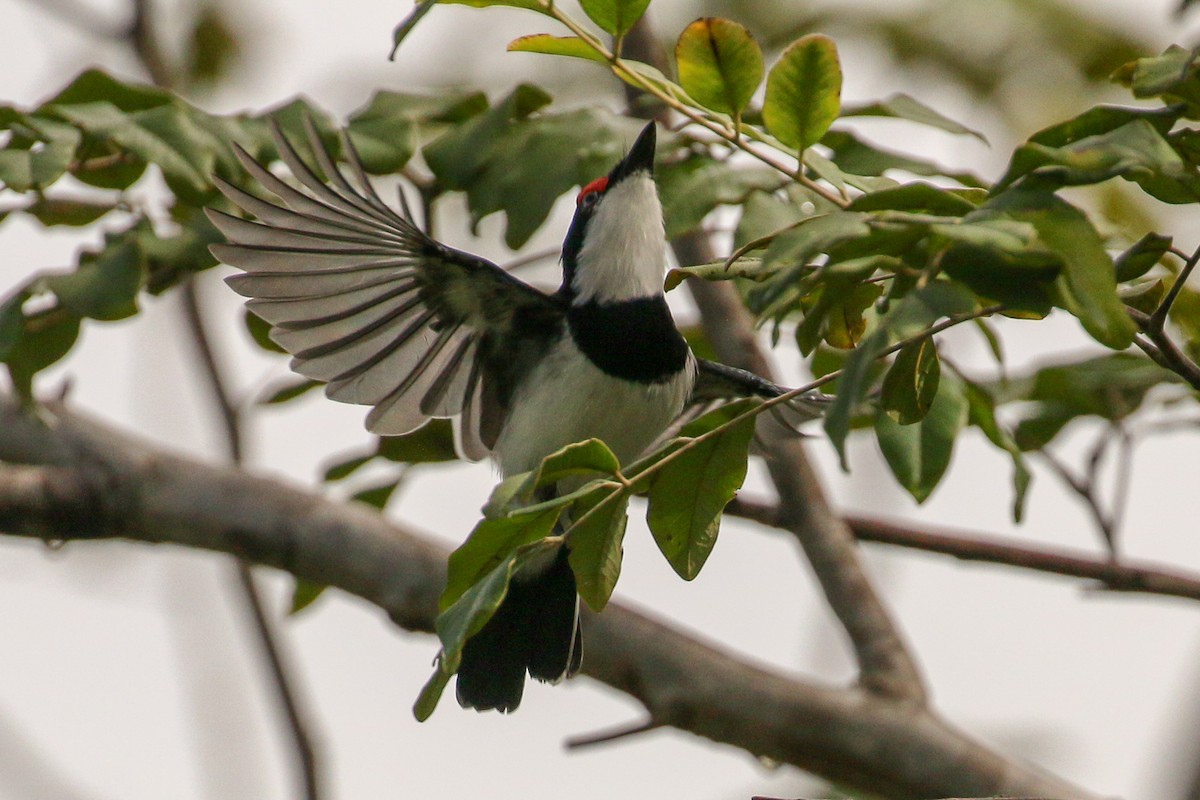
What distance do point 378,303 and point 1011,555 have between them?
139cm

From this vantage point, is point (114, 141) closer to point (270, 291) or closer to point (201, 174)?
point (201, 174)

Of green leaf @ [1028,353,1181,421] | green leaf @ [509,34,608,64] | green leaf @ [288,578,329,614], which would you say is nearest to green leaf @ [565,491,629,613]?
green leaf @ [509,34,608,64]

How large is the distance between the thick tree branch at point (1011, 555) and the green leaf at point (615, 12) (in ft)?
4.60

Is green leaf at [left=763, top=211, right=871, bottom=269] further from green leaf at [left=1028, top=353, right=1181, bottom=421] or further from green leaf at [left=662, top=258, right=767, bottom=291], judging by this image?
green leaf at [left=1028, top=353, right=1181, bottom=421]

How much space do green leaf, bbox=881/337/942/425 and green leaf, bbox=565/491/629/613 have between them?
32 centimetres

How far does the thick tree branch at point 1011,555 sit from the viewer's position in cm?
265

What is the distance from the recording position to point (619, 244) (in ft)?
9.07

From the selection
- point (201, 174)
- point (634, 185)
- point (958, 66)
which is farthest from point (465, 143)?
point (958, 66)

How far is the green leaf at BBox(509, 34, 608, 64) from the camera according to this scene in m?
1.64

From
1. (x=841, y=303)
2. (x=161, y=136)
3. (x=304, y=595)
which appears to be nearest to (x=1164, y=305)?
(x=841, y=303)

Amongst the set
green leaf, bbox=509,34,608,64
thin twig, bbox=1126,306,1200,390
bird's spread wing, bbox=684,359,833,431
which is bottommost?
bird's spread wing, bbox=684,359,833,431

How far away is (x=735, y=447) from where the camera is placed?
5.22 ft

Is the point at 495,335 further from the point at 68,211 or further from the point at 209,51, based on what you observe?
the point at 209,51

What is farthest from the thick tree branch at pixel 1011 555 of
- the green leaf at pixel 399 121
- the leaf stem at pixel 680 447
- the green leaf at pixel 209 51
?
the green leaf at pixel 209 51
